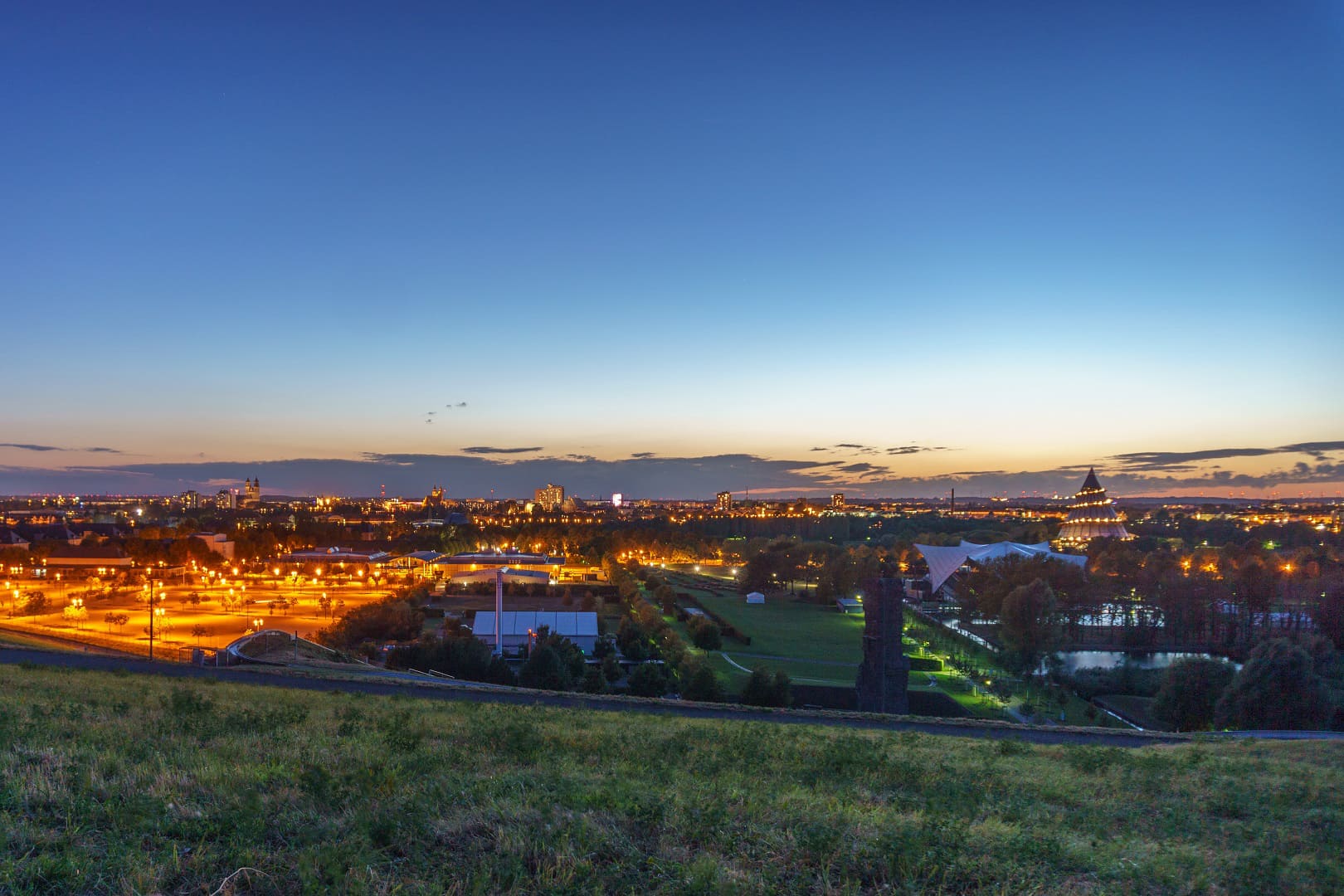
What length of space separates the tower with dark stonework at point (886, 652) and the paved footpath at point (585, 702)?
122 inches

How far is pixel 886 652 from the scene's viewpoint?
63.0 ft

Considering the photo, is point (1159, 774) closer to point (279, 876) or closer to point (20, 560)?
point (279, 876)

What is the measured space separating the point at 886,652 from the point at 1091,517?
4596 inches

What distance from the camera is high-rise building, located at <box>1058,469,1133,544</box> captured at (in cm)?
11400

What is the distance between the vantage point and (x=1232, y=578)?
1730 inches

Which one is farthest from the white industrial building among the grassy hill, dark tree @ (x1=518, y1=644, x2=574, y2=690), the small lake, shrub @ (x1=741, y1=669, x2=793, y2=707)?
the grassy hill

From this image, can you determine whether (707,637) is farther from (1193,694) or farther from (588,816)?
(588,816)

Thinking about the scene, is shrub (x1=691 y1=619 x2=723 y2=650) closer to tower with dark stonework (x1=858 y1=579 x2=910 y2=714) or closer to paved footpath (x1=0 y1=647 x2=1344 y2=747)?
tower with dark stonework (x1=858 y1=579 x2=910 y2=714)

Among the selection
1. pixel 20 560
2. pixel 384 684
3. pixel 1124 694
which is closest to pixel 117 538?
pixel 20 560

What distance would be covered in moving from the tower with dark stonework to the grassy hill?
9.79 metres

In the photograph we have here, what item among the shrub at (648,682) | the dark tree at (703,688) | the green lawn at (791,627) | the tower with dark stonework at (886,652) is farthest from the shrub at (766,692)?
the green lawn at (791,627)

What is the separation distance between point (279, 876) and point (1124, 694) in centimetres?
3175

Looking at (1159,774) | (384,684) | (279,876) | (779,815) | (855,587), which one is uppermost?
(279,876)

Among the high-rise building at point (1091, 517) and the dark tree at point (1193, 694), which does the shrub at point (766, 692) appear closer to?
the dark tree at point (1193, 694)
